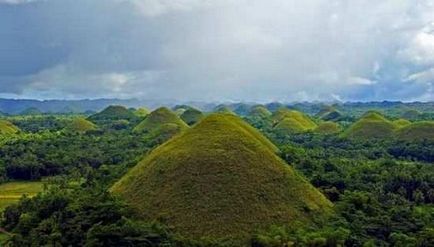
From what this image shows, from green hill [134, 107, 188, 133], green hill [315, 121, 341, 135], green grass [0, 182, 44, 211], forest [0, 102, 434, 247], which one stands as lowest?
green grass [0, 182, 44, 211]

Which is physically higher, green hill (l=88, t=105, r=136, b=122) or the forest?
green hill (l=88, t=105, r=136, b=122)

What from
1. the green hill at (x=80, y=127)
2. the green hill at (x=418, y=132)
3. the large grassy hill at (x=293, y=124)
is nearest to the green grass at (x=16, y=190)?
the green hill at (x=80, y=127)

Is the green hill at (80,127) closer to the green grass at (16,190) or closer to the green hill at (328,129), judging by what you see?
the green hill at (328,129)

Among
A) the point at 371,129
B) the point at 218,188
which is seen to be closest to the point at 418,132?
the point at 371,129

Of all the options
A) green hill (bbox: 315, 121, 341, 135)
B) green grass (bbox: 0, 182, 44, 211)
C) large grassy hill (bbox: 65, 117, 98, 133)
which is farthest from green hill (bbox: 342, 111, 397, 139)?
green grass (bbox: 0, 182, 44, 211)

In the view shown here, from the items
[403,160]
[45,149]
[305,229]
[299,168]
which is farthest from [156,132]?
[305,229]

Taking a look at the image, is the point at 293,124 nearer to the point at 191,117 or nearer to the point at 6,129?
the point at 191,117

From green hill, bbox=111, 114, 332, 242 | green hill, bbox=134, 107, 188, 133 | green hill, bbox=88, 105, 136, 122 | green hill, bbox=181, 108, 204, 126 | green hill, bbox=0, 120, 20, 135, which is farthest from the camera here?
green hill, bbox=88, 105, 136, 122

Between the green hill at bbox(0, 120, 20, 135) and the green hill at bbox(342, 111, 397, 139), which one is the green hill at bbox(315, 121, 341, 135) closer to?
the green hill at bbox(342, 111, 397, 139)
